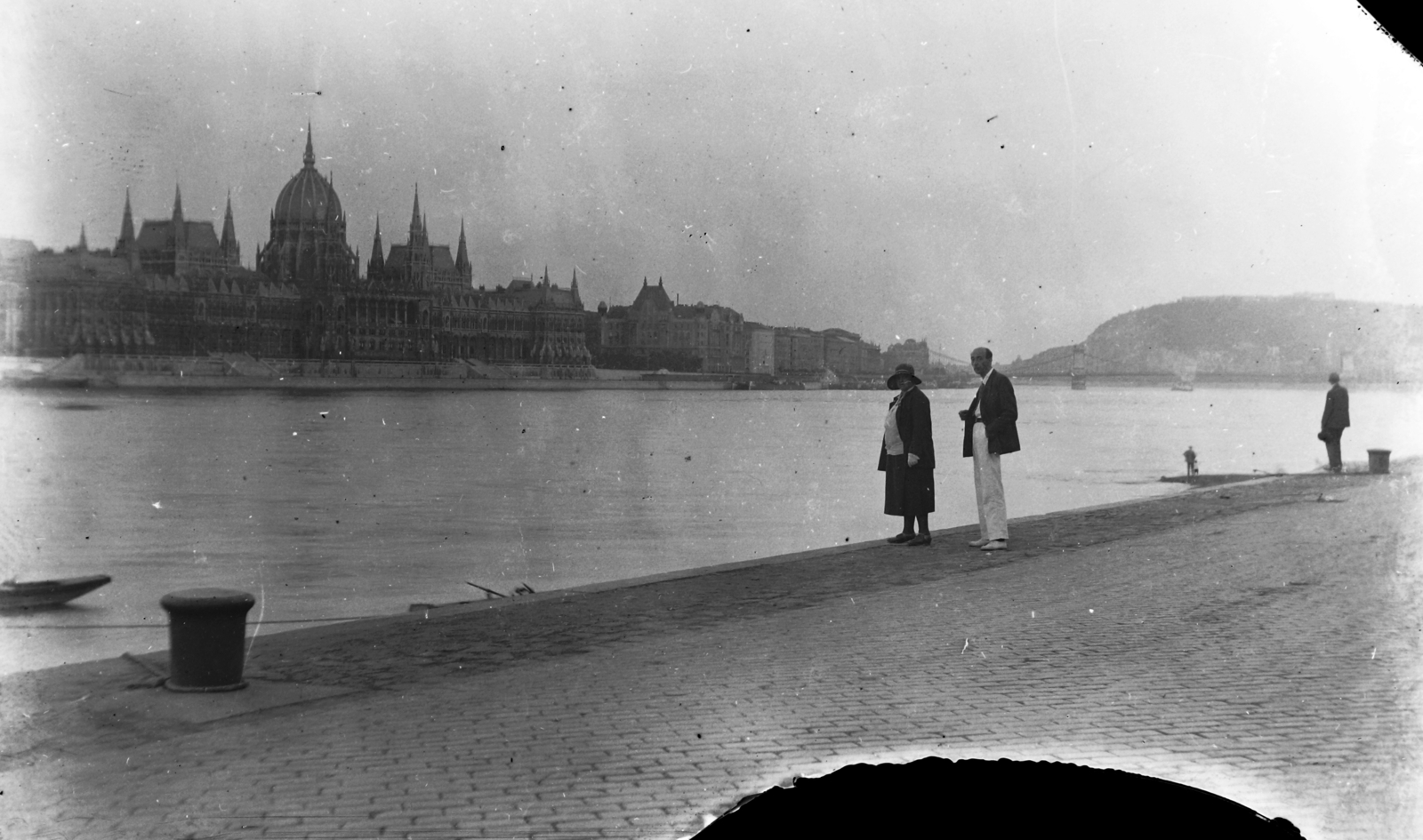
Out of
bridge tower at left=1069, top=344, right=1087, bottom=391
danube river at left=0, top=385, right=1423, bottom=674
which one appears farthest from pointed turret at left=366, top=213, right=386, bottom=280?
bridge tower at left=1069, top=344, right=1087, bottom=391

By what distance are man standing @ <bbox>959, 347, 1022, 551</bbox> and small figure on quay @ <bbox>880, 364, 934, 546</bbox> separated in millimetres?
385

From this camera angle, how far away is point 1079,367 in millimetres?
11727

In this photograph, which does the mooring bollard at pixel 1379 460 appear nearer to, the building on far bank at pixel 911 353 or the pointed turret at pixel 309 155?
the building on far bank at pixel 911 353

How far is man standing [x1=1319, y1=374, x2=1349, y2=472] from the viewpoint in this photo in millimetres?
11898

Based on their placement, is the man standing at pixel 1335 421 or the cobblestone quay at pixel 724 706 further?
the man standing at pixel 1335 421

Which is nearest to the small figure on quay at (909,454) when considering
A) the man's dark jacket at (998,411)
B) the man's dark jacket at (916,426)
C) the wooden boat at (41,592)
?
the man's dark jacket at (916,426)

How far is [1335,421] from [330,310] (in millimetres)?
13222

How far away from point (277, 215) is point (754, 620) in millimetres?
7959

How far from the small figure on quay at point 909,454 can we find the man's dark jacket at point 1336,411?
5044 mm

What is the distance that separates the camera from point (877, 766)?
1.11 meters

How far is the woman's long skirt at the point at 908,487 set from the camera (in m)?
8.96

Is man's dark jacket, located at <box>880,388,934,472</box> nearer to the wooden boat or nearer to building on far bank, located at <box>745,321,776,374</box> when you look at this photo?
building on far bank, located at <box>745,321,776,374</box>

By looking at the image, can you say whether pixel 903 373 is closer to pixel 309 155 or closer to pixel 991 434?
pixel 991 434

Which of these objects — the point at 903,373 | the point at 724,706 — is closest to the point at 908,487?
the point at 903,373
